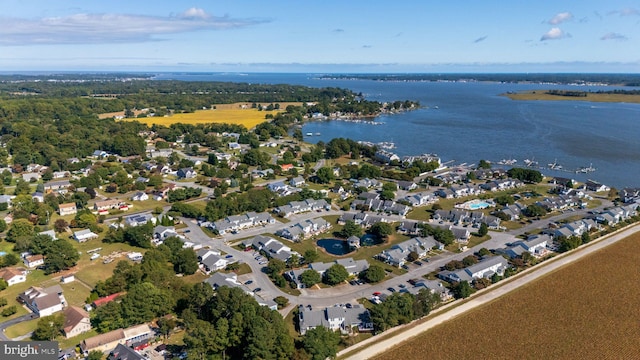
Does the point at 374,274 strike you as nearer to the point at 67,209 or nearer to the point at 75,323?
the point at 75,323

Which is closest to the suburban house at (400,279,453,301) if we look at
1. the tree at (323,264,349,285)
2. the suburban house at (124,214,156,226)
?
the tree at (323,264,349,285)

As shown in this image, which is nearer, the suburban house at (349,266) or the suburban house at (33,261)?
the suburban house at (349,266)

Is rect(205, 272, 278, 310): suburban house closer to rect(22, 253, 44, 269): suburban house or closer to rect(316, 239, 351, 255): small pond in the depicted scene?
rect(316, 239, 351, 255): small pond

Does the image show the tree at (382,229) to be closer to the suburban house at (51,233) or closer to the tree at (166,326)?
the tree at (166,326)

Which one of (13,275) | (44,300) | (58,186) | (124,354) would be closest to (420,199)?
(124,354)

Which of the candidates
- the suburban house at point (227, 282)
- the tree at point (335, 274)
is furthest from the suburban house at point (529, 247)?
the suburban house at point (227, 282)

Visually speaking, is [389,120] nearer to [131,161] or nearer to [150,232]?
[131,161]
